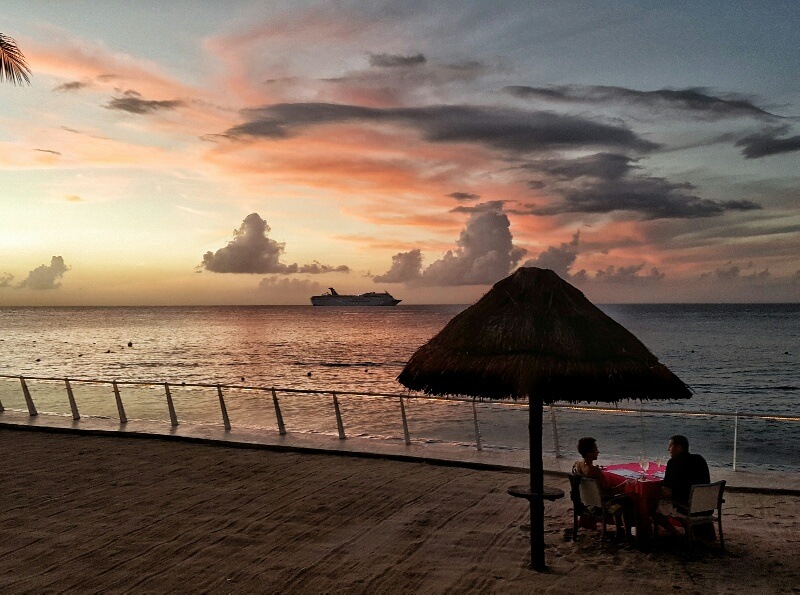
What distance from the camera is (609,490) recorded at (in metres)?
7.98

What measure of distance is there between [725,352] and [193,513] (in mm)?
77662

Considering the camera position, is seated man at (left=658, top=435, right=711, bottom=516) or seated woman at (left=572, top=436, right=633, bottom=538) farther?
seated woman at (left=572, top=436, right=633, bottom=538)

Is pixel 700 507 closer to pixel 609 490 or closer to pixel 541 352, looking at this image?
pixel 609 490

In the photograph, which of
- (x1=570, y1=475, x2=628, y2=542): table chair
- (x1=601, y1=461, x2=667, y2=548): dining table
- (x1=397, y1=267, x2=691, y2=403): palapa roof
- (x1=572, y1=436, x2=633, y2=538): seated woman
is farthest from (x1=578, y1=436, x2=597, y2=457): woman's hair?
(x1=397, y1=267, x2=691, y2=403): palapa roof

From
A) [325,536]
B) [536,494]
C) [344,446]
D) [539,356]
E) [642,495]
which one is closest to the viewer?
[539,356]

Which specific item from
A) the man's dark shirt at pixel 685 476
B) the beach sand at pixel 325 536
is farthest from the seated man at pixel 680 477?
the beach sand at pixel 325 536

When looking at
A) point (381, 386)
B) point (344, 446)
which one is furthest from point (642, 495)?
point (381, 386)

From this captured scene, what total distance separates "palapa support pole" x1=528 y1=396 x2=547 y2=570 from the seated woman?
907mm

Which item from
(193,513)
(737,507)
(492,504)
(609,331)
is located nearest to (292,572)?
(193,513)

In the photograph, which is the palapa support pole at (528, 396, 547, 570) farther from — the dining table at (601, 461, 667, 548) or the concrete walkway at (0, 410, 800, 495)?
the concrete walkway at (0, 410, 800, 495)

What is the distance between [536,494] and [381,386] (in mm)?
42152

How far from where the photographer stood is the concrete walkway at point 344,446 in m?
10.9

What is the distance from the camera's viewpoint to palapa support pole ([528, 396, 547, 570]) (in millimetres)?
7164

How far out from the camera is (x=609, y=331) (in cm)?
723
